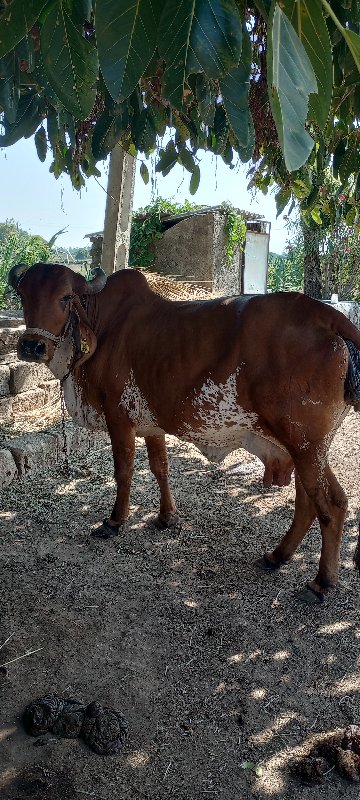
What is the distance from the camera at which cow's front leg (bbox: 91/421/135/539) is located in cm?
371

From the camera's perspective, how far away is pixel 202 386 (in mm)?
3193

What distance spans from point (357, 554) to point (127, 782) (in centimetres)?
146

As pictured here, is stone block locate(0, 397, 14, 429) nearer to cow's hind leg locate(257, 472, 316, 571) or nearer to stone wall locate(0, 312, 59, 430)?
stone wall locate(0, 312, 59, 430)

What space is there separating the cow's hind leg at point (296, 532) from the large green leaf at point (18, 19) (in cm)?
271

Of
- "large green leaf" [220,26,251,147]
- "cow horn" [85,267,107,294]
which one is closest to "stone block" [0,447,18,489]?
"cow horn" [85,267,107,294]

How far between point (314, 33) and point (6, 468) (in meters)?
4.22

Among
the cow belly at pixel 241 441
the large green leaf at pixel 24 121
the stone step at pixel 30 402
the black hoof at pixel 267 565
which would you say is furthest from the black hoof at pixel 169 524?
the large green leaf at pixel 24 121

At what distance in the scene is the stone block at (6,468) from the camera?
462cm

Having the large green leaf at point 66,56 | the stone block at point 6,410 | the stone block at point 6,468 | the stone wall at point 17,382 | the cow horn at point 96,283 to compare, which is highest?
the large green leaf at point 66,56

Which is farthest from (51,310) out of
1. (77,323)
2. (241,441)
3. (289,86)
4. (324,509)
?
(289,86)

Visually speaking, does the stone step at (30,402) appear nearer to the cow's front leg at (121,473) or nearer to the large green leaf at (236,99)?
the cow's front leg at (121,473)

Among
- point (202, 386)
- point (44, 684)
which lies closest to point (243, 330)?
point (202, 386)

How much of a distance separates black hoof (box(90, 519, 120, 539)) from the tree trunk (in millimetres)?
10655

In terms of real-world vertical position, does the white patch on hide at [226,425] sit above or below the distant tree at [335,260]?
below
